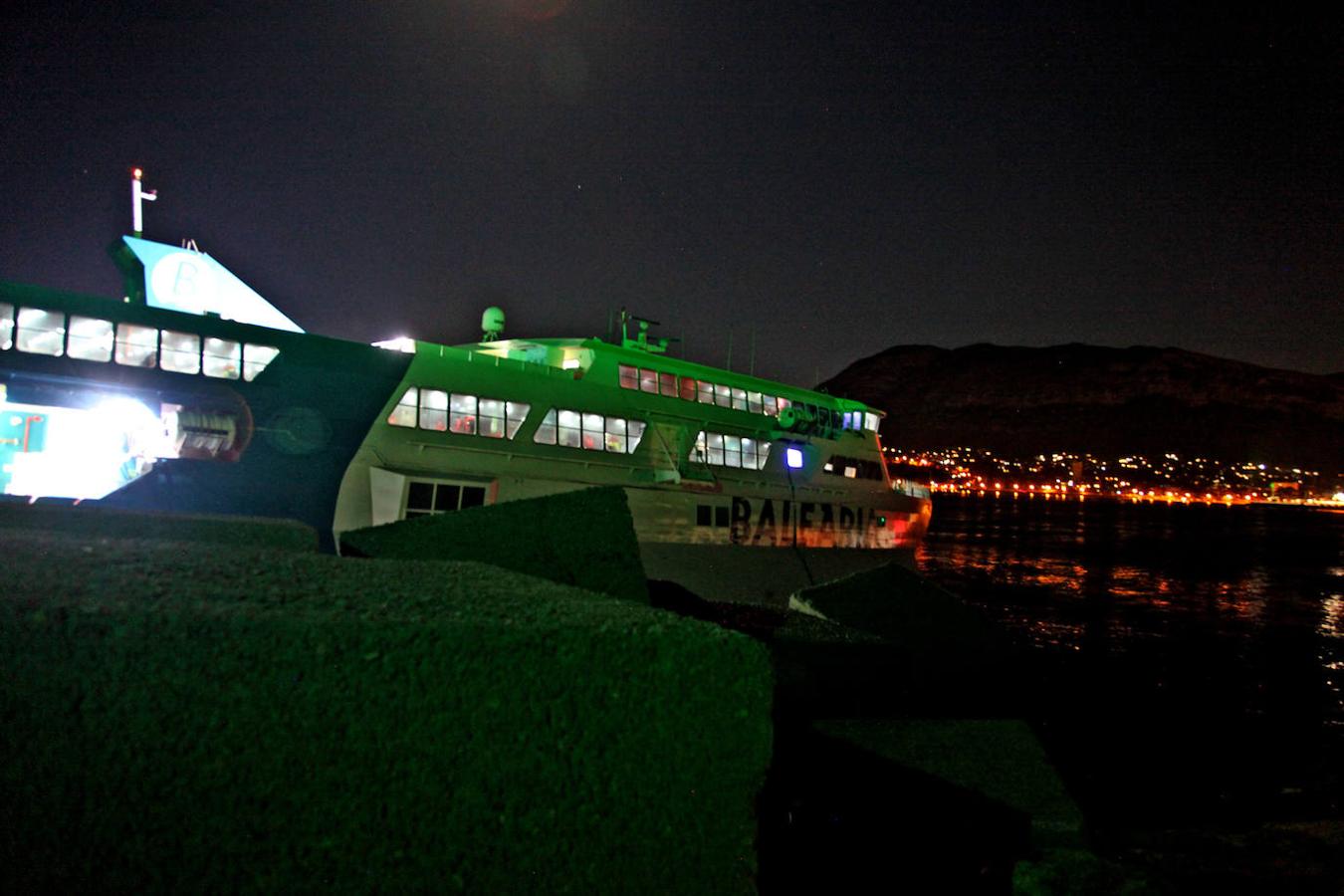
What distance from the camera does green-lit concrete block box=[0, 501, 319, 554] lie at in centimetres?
332

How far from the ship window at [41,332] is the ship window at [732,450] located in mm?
14637

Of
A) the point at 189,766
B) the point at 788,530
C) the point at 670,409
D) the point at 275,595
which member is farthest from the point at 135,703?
the point at 788,530

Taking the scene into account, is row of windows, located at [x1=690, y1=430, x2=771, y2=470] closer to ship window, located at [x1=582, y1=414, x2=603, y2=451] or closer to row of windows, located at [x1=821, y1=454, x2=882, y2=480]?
row of windows, located at [x1=821, y1=454, x2=882, y2=480]

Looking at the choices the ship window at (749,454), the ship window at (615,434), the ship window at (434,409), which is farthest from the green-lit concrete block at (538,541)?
the ship window at (749,454)

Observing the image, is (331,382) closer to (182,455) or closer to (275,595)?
(182,455)

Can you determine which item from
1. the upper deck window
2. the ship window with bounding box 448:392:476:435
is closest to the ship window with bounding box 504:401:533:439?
the ship window with bounding box 448:392:476:435

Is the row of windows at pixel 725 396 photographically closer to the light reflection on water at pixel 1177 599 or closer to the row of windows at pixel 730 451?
the row of windows at pixel 730 451

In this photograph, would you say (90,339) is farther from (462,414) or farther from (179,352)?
(462,414)

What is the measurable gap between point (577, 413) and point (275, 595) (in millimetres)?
16525

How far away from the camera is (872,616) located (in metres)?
7.07

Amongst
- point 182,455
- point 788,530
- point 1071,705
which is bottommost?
point 1071,705

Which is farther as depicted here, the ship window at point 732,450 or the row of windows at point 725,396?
the ship window at point 732,450

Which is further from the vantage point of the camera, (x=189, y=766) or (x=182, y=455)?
(x=182, y=455)

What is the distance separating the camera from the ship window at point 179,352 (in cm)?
1345
